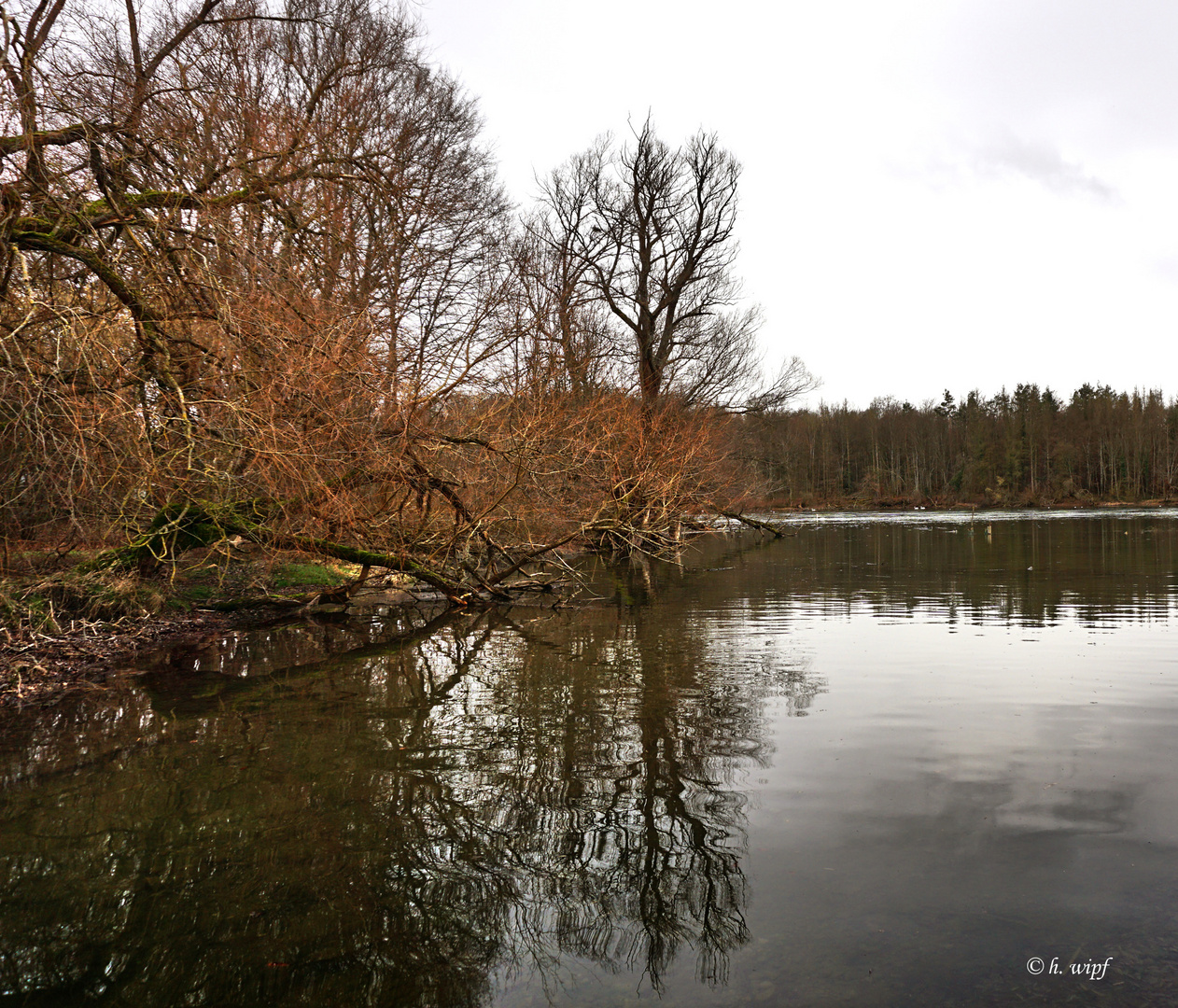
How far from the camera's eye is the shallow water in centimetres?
338

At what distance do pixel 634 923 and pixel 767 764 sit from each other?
2.19 metres

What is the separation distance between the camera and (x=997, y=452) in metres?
75.1

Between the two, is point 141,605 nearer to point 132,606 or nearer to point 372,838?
point 132,606

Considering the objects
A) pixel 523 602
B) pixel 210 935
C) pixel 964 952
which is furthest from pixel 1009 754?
pixel 523 602

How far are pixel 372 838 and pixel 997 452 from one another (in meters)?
79.7

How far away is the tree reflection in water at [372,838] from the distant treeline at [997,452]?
5235 cm

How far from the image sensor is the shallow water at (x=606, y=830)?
3.38 m

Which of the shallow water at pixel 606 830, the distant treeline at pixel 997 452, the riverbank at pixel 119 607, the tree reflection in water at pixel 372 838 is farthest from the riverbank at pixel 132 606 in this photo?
the distant treeline at pixel 997 452

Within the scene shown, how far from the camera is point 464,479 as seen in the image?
500 inches

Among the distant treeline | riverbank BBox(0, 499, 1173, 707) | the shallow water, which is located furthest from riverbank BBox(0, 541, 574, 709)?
the distant treeline

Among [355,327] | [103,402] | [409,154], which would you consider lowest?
[103,402]

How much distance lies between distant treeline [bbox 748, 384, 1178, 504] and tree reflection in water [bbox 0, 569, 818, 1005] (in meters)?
52.4

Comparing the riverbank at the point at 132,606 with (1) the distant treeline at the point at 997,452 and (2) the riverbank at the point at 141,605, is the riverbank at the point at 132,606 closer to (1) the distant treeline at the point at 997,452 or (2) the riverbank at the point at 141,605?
(2) the riverbank at the point at 141,605

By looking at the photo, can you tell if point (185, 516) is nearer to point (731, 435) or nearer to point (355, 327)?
point (355, 327)
